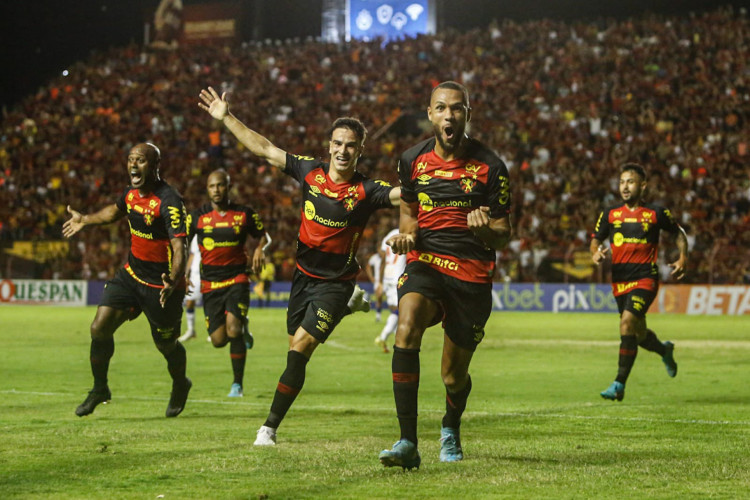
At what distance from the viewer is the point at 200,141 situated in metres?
43.2

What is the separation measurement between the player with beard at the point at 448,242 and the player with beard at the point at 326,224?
951 mm

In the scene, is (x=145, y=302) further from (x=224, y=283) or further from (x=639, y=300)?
(x=639, y=300)

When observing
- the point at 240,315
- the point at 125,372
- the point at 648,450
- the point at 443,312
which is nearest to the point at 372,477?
the point at 443,312

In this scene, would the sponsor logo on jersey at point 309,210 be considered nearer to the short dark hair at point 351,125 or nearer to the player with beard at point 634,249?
the short dark hair at point 351,125

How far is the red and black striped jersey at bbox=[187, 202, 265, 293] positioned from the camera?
1245cm

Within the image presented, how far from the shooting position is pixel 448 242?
23.2 ft

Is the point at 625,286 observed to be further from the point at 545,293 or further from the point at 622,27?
the point at 622,27

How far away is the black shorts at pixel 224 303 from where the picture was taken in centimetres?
1237

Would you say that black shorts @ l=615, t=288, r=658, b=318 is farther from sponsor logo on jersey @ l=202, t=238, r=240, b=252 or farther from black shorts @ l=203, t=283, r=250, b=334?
sponsor logo on jersey @ l=202, t=238, r=240, b=252

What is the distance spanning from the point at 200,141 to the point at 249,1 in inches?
654

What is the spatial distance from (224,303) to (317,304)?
180 inches

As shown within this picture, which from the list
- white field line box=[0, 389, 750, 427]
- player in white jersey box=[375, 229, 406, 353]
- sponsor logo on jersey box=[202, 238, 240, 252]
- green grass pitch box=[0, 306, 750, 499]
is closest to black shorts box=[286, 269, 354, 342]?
green grass pitch box=[0, 306, 750, 499]

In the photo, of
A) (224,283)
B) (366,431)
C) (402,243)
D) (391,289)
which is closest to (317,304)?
(366,431)

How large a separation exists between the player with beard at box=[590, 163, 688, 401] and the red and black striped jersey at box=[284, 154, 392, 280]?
4588 millimetres
